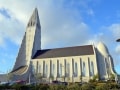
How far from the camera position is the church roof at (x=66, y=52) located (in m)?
78.8

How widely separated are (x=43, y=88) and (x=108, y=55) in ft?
179

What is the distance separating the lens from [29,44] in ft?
300

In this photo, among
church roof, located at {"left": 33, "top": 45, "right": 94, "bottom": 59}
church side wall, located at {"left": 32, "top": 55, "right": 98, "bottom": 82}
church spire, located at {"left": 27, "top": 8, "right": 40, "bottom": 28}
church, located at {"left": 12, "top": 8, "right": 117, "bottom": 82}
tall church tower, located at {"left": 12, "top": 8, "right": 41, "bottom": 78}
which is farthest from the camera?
church spire, located at {"left": 27, "top": 8, "right": 40, "bottom": 28}

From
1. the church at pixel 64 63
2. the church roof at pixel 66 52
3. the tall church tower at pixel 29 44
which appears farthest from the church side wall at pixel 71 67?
the tall church tower at pixel 29 44

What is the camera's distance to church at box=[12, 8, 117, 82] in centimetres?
7456

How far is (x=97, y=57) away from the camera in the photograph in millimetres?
77375

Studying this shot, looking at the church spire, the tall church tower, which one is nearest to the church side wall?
the tall church tower

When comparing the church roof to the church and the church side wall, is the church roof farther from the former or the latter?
the church side wall

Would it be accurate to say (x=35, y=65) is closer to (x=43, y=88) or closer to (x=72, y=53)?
(x=72, y=53)

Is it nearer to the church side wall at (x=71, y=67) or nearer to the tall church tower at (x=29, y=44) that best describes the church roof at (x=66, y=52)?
the church side wall at (x=71, y=67)

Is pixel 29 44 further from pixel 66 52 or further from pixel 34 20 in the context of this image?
pixel 66 52

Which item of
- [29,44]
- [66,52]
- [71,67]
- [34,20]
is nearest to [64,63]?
[71,67]

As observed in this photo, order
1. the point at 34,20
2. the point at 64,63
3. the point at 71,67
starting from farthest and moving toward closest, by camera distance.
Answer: the point at 34,20 < the point at 64,63 < the point at 71,67

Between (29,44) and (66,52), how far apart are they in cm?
1952
